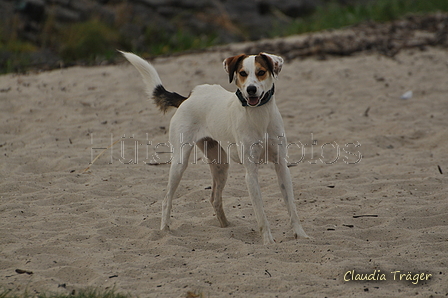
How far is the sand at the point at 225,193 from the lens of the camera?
147 inches

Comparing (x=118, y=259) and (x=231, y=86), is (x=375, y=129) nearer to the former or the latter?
(x=231, y=86)

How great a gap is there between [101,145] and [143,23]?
8.99 metres

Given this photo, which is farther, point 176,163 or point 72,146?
point 72,146

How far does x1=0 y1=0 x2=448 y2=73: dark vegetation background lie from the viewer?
40.1ft

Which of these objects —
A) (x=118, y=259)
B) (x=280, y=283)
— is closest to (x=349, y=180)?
(x=280, y=283)

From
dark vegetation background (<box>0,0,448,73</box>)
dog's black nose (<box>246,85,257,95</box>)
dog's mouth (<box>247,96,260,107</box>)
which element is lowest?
dog's mouth (<box>247,96,260,107</box>)

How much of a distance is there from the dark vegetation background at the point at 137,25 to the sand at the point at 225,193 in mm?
2299

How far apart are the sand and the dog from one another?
1.18 feet

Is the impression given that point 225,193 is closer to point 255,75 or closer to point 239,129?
point 239,129

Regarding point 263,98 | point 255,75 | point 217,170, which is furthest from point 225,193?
point 255,75

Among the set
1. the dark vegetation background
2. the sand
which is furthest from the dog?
the dark vegetation background

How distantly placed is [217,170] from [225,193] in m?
0.84

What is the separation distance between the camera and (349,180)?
19.6 feet

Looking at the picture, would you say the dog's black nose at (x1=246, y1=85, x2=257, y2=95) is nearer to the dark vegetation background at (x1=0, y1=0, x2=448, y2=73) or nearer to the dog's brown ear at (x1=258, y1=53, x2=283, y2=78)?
the dog's brown ear at (x1=258, y1=53, x2=283, y2=78)
